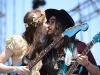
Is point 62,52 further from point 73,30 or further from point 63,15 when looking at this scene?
point 63,15

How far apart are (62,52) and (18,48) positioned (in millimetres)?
450

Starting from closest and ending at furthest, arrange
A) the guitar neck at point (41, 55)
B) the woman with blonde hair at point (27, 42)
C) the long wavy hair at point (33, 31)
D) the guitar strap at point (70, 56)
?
the guitar strap at point (70, 56)
the guitar neck at point (41, 55)
the woman with blonde hair at point (27, 42)
the long wavy hair at point (33, 31)

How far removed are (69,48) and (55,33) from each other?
0.71ft

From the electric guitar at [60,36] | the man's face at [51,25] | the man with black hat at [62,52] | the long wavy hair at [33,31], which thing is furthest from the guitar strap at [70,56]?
the long wavy hair at [33,31]

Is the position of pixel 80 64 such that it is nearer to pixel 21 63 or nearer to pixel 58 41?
pixel 58 41

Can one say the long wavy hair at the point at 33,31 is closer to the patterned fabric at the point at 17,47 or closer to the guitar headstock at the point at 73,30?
the patterned fabric at the point at 17,47

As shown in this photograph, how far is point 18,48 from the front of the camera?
323 centimetres

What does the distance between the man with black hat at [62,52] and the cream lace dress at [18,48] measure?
0.08m

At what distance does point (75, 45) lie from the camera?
310 cm

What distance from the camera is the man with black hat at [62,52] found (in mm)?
2996

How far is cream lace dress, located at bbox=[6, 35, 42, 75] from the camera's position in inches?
126

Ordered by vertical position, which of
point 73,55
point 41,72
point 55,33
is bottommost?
point 41,72

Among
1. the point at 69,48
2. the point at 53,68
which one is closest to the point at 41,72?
the point at 53,68

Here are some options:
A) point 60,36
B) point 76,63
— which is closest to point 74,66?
point 76,63
